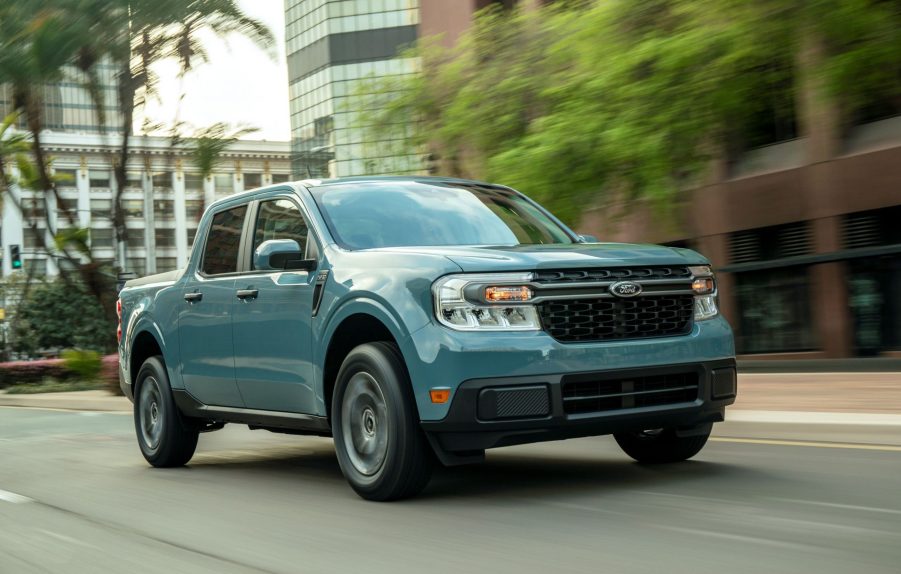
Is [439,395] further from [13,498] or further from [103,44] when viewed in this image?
[103,44]

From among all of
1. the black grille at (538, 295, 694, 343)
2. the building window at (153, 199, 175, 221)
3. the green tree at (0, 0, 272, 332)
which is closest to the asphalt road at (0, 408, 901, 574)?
the black grille at (538, 295, 694, 343)

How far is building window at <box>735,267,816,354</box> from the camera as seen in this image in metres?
23.0

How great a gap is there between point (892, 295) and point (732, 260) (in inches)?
165

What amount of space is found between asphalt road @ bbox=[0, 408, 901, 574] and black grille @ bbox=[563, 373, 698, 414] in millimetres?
470

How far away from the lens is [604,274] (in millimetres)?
6289

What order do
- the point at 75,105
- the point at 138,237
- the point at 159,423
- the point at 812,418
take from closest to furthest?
the point at 812,418 → the point at 159,423 → the point at 138,237 → the point at 75,105

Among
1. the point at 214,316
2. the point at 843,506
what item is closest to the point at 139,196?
the point at 214,316

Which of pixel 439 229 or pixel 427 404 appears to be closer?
pixel 427 404

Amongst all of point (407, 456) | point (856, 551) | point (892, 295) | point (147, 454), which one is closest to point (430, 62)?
point (892, 295)

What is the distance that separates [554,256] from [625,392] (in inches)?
30.7

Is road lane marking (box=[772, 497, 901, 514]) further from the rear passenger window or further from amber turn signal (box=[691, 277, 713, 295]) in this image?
the rear passenger window

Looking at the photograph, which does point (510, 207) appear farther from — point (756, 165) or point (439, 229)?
point (756, 165)

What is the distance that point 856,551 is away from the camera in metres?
4.72

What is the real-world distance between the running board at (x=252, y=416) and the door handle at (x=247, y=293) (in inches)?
28.6
